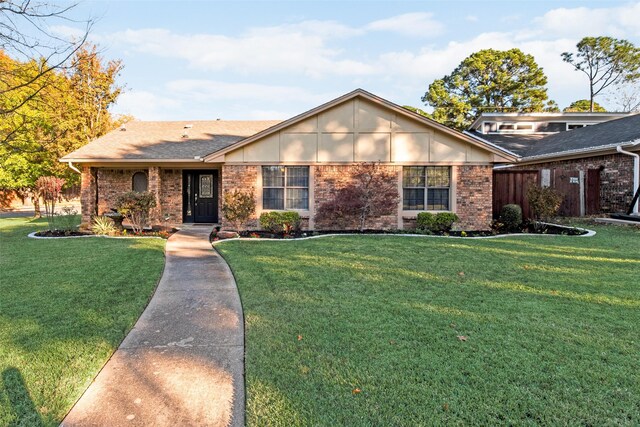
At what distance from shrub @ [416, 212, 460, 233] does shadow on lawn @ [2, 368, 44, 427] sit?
10813 millimetres

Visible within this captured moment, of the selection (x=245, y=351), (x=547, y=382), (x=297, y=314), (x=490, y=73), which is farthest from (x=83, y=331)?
(x=490, y=73)

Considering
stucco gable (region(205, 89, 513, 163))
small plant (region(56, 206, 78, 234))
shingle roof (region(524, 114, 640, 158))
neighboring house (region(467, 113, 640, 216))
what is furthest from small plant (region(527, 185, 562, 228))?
small plant (region(56, 206, 78, 234))

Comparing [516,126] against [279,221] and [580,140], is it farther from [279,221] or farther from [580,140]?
[279,221]

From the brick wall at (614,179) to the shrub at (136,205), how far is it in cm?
1673

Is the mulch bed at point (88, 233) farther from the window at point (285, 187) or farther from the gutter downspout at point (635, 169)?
the gutter downspout at point (635, 169)

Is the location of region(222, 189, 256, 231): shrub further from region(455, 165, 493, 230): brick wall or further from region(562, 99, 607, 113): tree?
region(562, 99, 607, 113): tree

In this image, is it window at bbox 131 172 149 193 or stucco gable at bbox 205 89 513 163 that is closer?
stucco gable at bbox 205 89 513 163

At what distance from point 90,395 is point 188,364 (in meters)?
0.74

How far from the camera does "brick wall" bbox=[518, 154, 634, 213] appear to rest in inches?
539

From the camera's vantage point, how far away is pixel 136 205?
11703 mm

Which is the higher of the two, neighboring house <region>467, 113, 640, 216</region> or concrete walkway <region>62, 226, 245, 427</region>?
neighboring house <region>467, 113, 640, 216</region>

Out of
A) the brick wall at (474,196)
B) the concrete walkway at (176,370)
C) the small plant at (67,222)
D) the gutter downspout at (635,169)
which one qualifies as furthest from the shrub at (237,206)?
the gutter downspout at (635,169)

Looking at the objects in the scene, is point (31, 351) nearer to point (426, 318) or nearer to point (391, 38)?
point (426, 318)

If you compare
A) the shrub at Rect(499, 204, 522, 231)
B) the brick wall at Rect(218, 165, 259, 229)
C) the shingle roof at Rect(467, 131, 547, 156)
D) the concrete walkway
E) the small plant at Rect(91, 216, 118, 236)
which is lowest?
the concrete walkway
